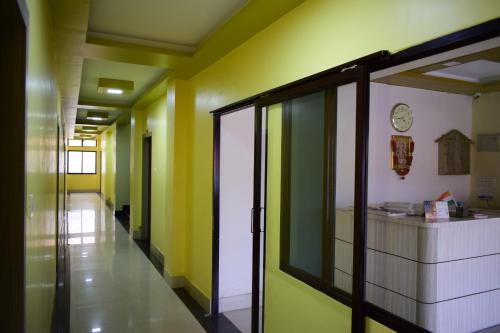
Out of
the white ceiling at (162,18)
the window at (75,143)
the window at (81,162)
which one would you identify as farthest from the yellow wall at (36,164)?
the window at (75,143)

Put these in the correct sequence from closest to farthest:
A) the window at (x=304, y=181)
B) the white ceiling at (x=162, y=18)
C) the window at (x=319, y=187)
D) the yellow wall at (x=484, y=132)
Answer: the window at (x=319, y=187)
the window at (x=304, y=181)
the white ceiling at (x=162, y=18)
the yellow wall at (x=484, y=132)

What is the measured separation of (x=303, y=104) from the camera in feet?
8.79

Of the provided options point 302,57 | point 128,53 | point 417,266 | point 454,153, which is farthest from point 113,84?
point 417,266

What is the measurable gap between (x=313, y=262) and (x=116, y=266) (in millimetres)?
4524

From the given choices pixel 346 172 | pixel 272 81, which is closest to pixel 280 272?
pixel 346 172

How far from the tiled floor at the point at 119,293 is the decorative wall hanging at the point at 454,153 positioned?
3.44 metres

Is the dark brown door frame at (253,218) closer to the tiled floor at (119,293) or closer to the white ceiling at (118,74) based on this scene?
the tiled floor at (119,293)

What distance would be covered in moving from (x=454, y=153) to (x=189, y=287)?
3.85 metres

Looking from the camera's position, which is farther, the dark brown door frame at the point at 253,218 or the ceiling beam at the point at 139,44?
the ceiling beam at the point at 139,44

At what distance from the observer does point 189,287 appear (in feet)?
16.3

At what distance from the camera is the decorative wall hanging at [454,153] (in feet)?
14.3

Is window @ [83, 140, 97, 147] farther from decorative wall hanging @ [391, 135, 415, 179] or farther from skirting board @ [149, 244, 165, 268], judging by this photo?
decorative wall hanging @ [391, 135, 415, 179]

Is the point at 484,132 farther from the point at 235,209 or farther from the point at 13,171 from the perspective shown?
the point at 13,171

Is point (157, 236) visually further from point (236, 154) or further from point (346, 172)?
point (346, 172)
